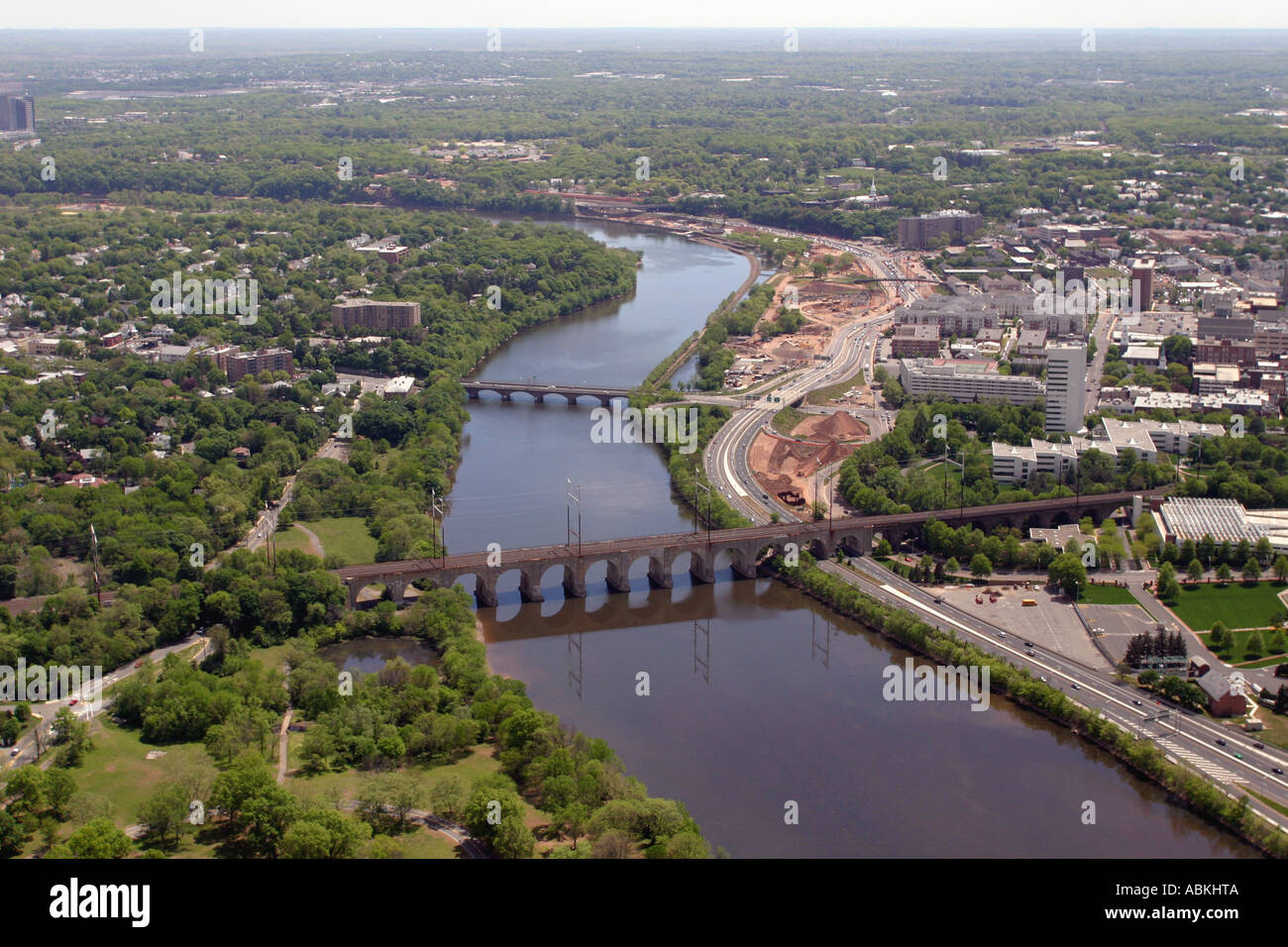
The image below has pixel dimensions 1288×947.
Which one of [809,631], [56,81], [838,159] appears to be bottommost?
[809,631]

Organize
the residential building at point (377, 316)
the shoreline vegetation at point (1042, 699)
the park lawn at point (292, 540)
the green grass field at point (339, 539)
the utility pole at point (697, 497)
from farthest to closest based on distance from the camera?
the residential building at point (377, 316)
the utility pole at point (697, 497)
the park lawn at point (292, 540)
the green grass field at point (339, 539)
the shoreline vegetation at point (1042, 699)

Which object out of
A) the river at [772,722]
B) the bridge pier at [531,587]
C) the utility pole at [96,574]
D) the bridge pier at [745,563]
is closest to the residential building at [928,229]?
the river at [772,722]

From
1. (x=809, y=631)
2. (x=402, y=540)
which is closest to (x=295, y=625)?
(x=402, y=540)

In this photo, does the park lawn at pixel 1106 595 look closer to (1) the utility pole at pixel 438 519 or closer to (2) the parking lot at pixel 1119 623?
(2) the parking lot at pixel 1119 623

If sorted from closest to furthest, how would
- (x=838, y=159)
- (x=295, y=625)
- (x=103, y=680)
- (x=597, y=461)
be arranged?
(x=103, y=680), (x=295, y=625), (x=597, y=461), (x=838, y=159)

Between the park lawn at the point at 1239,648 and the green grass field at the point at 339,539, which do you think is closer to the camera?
the park lawn at the point at 1239,648

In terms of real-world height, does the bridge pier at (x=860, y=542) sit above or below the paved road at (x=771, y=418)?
below

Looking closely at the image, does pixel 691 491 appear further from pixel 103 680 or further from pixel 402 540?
pixel 103 680
